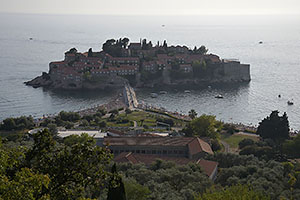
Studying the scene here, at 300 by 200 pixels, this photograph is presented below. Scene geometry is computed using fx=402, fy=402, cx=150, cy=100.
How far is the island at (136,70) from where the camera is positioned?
77375 mm

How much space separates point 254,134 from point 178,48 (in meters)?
51.7

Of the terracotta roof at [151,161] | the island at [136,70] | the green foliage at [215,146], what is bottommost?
the green foliage at [215,146]

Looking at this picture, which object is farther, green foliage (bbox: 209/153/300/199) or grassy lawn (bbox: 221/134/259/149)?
grassy lawn (bbox: 221/134/259/149)

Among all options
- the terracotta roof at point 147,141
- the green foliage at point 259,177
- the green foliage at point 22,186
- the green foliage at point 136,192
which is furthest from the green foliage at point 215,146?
the green foliage at point 22,186

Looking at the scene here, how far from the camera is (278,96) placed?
68250 millimetres

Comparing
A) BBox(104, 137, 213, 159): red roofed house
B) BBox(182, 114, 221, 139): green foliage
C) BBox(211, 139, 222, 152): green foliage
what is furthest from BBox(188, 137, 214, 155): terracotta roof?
BBox(182, 114, 221, 139): green foliage

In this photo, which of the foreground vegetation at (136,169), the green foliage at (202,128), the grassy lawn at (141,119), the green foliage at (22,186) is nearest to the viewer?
the green foliage at (22,186)

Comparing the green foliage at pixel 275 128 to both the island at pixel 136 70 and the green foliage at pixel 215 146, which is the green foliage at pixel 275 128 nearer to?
the green foliage at pixel 215 146

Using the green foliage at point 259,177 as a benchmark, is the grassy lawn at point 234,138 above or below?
below

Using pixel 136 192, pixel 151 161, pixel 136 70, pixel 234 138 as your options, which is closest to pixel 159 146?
pixel 151 161

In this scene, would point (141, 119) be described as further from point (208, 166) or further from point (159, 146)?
point (208, 166)

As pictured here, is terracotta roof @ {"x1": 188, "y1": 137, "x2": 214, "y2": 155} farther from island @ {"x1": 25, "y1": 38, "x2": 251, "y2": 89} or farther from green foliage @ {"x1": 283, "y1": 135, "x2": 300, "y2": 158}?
island @ {"x1": 25, "y1": 38, "x2": 251, "y2": 89}

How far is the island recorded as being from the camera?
77.4 meters

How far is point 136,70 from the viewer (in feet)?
267
